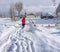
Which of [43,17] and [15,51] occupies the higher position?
[15,51]

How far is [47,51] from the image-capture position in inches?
301

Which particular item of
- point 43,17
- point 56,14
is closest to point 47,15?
point 43,17

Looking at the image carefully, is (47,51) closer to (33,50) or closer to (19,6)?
(33,50)

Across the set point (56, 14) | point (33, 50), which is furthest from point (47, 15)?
point (33, 50)

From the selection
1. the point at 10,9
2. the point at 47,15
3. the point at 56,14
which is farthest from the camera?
the point at 47,15

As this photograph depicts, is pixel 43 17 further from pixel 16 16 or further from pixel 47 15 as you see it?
pixel 16 16

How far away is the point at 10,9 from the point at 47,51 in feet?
153

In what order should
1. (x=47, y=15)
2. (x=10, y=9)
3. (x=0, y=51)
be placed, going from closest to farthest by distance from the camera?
(x=0, y=51) < (x=10, y=9) < (x=47, y=15)

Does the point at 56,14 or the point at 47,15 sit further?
Answer: the point at 47,15

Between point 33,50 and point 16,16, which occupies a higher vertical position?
point 33,50

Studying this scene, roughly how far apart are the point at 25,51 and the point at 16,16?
4772 cm

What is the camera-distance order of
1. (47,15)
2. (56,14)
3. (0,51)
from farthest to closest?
(47,15)
(56,14)
(0,51)

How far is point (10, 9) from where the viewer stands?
53562 mm

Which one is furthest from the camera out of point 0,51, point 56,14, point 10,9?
A: point 56,14
